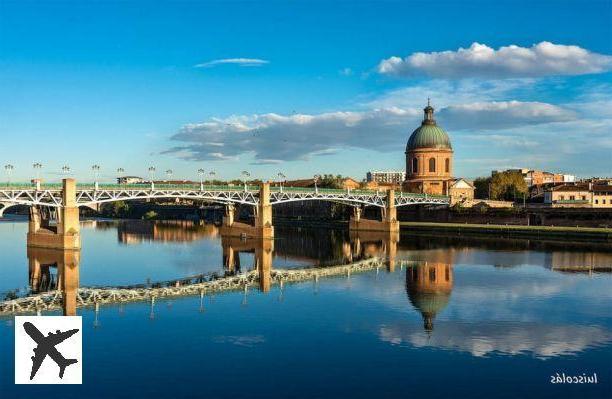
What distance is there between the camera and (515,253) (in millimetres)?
77938

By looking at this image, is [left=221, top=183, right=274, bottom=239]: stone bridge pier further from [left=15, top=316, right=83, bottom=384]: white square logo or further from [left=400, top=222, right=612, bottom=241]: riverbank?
[left=15, top=316, right=83, bottom=384]: white square logo

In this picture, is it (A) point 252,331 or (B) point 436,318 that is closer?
(A) point 252,331

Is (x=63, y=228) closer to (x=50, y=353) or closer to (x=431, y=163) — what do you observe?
(x=50, y=353)

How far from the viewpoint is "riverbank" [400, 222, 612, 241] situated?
317 feet

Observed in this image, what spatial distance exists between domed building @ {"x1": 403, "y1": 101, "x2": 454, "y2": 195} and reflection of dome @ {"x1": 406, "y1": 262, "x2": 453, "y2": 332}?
8503 centimetres

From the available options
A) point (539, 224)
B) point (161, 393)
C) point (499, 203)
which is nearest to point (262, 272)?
point (161, 393)

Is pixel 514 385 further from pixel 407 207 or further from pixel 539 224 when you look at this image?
pixel 407 207

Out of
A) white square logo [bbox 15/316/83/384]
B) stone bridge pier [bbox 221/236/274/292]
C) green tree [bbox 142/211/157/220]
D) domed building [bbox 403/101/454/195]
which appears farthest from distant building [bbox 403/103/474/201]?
white square logo [bbox 15/316/83/384]

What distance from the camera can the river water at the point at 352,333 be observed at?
26.9 metres

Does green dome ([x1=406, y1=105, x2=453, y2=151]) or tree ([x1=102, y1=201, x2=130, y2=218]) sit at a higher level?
green dome ([x1=406, y1=105, x2=453, y2=151])

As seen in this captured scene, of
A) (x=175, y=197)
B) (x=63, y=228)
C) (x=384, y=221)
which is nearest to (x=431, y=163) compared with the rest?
(x=384, y=221)

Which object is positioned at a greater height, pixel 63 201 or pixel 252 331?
pixel 63 201

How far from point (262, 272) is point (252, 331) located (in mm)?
26872

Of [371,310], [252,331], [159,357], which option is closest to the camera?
[159,357]
